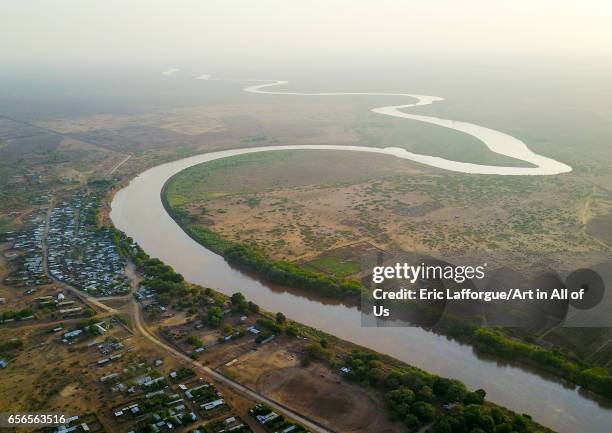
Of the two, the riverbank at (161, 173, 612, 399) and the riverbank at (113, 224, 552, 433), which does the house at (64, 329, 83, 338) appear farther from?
the riverbank at (161, 173, 612, 399)

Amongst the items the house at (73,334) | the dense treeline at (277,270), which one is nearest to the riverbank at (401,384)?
the dense treeline at (277,270)

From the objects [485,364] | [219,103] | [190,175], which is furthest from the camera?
[219,103]

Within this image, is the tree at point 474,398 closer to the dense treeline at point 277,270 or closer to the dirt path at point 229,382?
the dirt path at point 229,382

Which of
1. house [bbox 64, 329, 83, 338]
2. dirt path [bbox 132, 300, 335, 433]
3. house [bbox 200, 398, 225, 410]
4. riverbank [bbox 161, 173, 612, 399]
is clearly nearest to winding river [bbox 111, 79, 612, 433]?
riverbank [bbox 161, 173, 612, 399]

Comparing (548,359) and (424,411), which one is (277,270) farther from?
(548,359)

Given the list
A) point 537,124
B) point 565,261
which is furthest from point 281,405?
point 537,124

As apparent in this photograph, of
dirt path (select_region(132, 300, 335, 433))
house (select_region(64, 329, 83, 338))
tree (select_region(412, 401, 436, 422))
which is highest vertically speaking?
tree (select_region(412, 401, 436, 422))

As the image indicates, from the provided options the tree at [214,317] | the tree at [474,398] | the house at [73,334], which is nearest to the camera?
the tree at [474,398]

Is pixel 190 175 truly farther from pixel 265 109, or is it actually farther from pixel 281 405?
pixel 265 109
